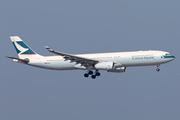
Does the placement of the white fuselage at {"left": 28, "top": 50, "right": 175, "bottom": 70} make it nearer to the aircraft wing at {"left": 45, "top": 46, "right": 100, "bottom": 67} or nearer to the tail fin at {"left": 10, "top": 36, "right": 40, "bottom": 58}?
the aircraft wing at {"left": 45, "top": 46, "right": 100, "bottom": 67}

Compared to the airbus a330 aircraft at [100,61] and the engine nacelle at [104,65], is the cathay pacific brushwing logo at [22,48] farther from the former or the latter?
the engine nacelle at [104,65]

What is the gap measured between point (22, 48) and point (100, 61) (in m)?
16.8

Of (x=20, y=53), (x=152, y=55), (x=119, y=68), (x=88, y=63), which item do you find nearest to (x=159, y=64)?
(x=152, y=55)

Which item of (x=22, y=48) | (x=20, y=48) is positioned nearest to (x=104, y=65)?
(x=22, y=48)

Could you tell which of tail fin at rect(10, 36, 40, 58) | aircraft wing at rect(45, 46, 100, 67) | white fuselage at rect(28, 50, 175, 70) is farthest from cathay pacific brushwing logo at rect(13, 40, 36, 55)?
aircraft wing at rect(45, 46, 100, 67)

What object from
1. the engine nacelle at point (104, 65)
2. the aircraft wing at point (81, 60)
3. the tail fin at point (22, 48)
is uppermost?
the tail fin at point (22, 48)

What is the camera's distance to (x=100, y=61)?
53.9 metres

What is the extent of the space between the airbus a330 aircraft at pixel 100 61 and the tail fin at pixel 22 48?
5.28ft

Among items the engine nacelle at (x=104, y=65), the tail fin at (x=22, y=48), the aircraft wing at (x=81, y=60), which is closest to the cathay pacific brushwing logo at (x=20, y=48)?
the tail fin at (x=22, y=48)

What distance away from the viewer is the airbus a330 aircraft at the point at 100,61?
174ft

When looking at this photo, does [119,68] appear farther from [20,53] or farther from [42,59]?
[20,53]

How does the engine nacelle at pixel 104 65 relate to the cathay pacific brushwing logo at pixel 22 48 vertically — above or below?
below

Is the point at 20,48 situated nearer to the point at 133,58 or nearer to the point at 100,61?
the point at 100,61

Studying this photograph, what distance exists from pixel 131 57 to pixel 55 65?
46.5 feet
